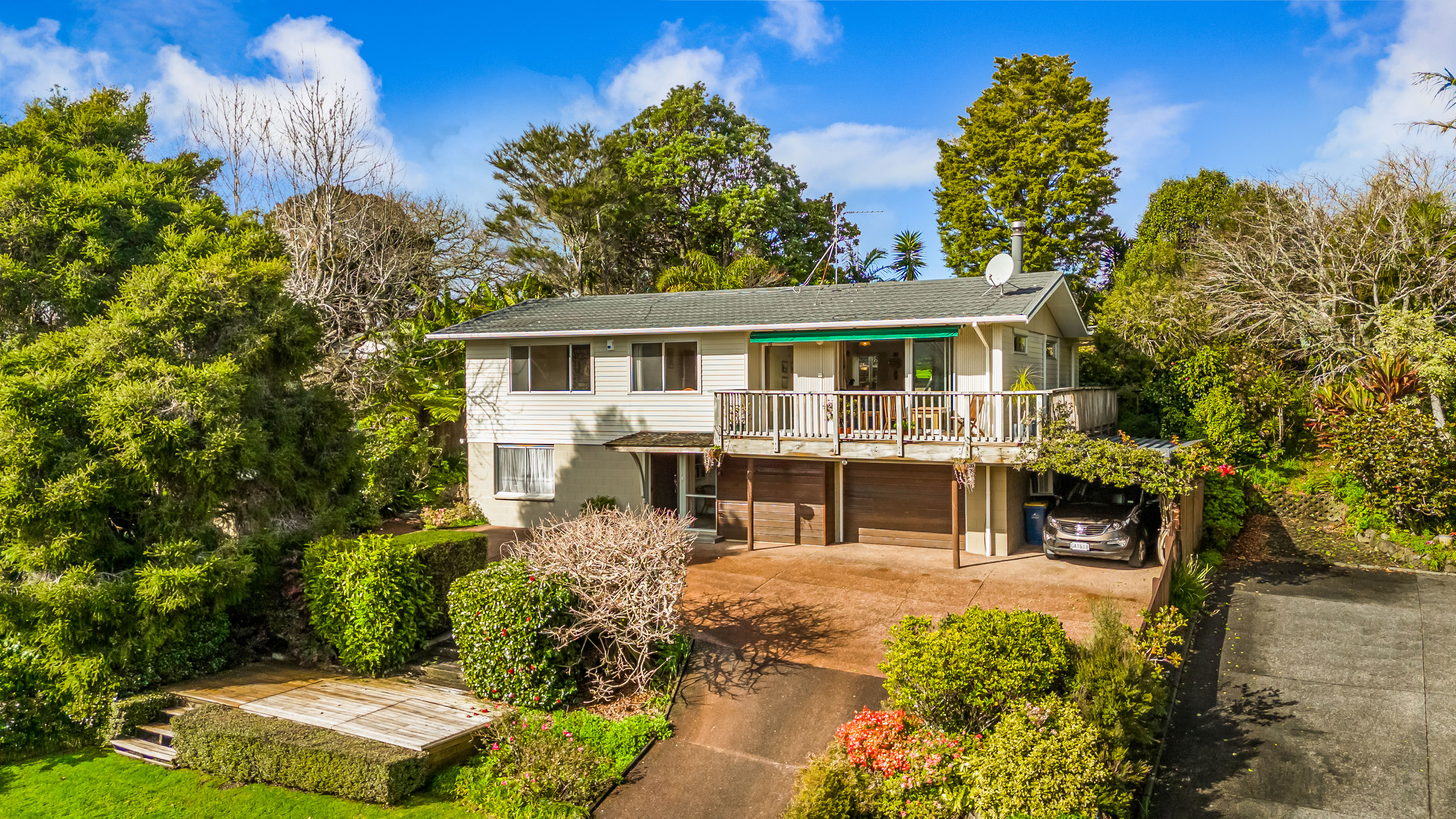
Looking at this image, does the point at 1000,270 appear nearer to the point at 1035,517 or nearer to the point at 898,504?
the point at 1035,517

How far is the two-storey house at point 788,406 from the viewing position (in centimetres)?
1550

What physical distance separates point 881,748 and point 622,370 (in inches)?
494

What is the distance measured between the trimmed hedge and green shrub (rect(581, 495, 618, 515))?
311 inches

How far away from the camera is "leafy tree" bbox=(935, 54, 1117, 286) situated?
1236 inches

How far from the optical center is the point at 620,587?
10.0m

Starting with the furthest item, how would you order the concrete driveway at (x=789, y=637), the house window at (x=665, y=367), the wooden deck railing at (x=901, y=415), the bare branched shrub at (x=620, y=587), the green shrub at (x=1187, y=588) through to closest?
the house window at (x=665, y=367) → the wooden deck railing at (x=901, y=415) → the green shrub at (x=1187, y=588) → the bare branched shrub at (x=620, y=587) → the concrete driveway at (x=789, y=637)

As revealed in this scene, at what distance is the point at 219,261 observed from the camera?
38.4ft

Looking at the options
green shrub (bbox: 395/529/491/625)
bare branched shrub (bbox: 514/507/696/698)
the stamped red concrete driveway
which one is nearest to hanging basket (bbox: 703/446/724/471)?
the stamped red concrete driveway

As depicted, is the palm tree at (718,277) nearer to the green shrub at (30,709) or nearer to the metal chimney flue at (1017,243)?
the metal chimney flue at (1017,243)

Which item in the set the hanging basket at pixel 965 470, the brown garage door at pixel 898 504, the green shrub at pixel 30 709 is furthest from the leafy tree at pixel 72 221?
the hanging basket at pixel 965 470

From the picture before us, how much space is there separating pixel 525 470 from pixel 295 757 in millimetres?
11780

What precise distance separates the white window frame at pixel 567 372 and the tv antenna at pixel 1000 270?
374 inches

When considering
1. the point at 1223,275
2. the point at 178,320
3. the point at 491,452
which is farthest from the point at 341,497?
the point at 1223,275

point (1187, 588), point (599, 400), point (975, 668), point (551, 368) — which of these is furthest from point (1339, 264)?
point (551, 368)
